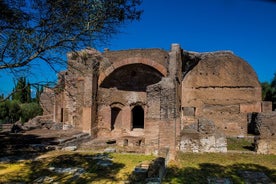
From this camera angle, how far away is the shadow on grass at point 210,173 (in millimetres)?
6559

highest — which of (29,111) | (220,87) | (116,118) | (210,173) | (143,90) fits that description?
(220,87)

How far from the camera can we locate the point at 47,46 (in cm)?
561

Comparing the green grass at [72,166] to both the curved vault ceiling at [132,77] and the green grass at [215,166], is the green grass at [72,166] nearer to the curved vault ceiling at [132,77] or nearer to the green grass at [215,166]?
the green grass at [215,166]

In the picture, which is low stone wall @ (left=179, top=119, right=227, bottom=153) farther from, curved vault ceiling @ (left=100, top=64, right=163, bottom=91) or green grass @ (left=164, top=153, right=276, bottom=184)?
curved vault ceiling @ (left=100, top=64, right=163, bottom=91)

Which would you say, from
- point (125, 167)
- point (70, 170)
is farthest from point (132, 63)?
point (70, 170)

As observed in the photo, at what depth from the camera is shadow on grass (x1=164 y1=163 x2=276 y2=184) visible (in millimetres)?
6559

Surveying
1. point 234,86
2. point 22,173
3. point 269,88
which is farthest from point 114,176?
point 269,88

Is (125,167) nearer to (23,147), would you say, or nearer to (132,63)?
(23,147)

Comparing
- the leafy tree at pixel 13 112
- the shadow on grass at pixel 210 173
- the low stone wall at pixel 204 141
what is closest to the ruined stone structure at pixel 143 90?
the low stone wall at pixel 204 141

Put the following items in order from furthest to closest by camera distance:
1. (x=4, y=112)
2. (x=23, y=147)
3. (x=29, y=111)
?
1. (x=29, y=111)
2. (x=4, y=112)
3. (x=23, y=147)

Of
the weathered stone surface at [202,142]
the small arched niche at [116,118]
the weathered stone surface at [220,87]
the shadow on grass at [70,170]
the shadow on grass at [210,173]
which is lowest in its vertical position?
the shadow on grass at [210,173]

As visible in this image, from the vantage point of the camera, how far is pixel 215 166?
803 cm

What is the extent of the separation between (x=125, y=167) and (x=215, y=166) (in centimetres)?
286

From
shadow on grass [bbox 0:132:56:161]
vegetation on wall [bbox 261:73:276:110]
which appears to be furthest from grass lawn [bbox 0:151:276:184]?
vegetation on wall [bbox 261:73:276:110]
